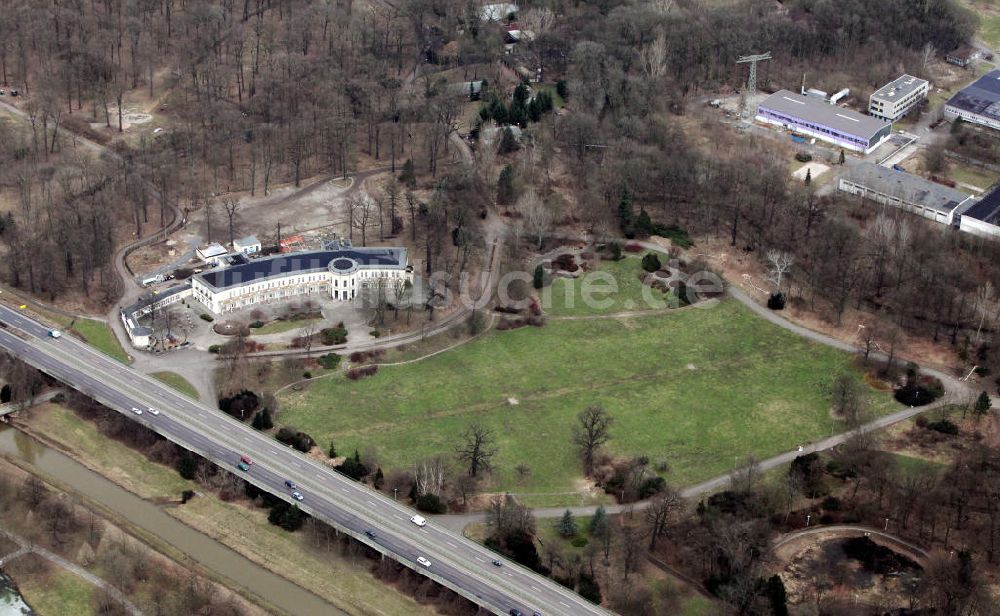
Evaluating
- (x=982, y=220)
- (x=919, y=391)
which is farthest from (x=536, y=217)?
(x=982, y=220)

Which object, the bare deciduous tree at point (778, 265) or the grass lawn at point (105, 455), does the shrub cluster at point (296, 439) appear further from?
the bare deciduous tree at point (778, 265)

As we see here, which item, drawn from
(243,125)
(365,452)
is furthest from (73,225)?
(365,452)

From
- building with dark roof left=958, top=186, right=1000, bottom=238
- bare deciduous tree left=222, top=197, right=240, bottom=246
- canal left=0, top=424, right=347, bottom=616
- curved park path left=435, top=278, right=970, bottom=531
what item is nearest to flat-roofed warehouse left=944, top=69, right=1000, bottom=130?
building with dark roof left=958, top=186, right=1000, bottom=238

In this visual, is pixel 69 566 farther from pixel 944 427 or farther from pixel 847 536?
pixel 944 427

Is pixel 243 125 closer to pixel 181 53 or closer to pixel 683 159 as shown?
pixel 181 53

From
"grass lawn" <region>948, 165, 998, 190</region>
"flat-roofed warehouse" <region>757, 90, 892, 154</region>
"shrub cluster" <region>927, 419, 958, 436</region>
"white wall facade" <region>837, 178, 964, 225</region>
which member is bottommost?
"shrub cluster" <region>927, 419, 958, 436</region>

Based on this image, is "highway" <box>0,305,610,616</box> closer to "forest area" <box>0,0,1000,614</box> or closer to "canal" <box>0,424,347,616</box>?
"forest area" <box>0,0,1000,614</box>
